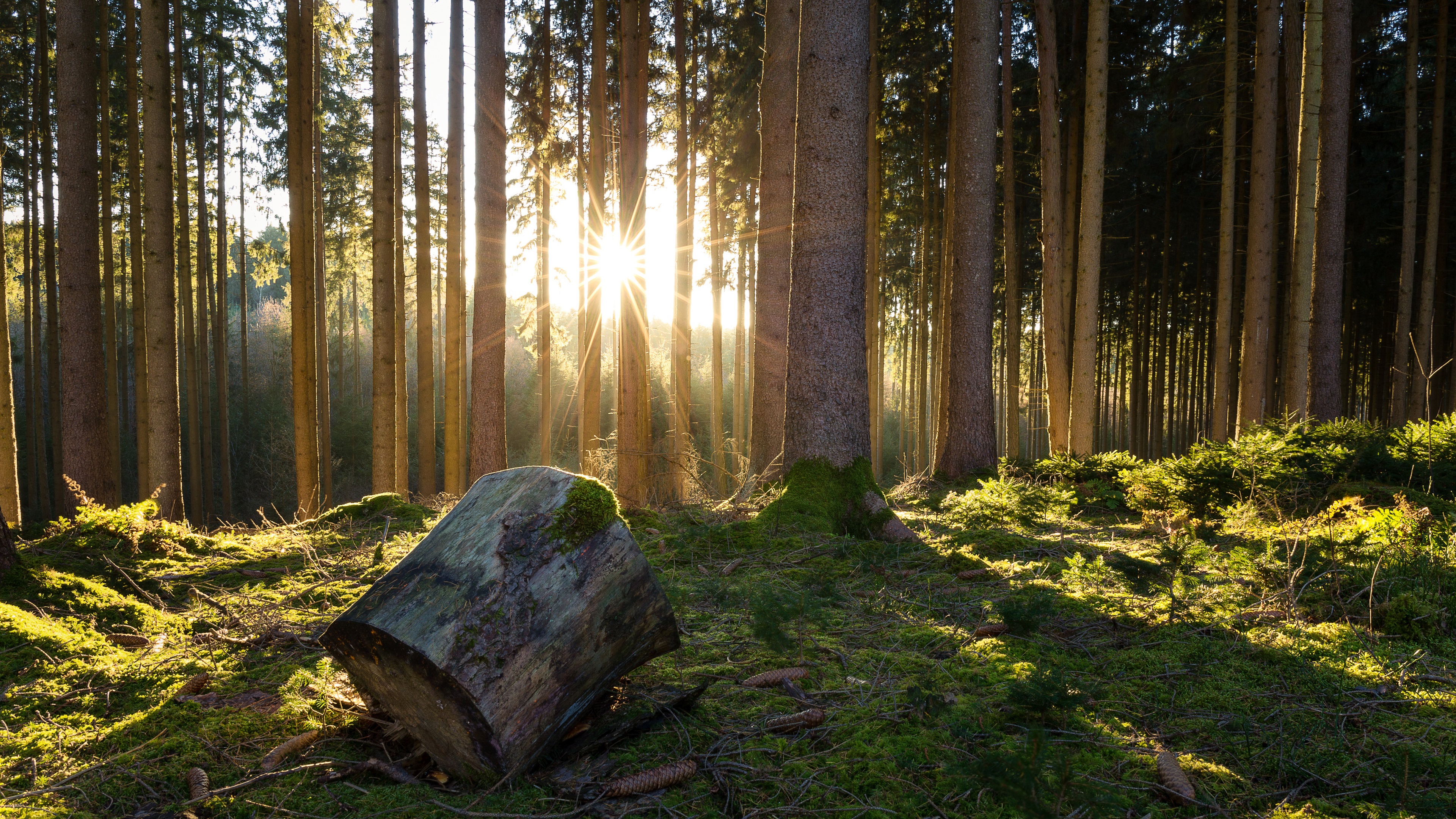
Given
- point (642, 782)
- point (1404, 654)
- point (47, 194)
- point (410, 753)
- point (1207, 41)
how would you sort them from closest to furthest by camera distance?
point (642, 782), point (410, 753), point (1404, 654), point (47, 194), point (1207, 41)

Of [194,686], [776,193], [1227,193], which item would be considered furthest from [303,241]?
[1227,193]

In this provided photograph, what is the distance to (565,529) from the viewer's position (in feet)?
7.84

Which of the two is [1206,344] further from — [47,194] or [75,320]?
[47,194]

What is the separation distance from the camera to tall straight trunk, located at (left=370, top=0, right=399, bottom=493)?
30.5 feet

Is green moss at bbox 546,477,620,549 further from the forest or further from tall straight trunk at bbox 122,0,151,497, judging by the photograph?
tall straight trunk at bbox 122,0,151,497

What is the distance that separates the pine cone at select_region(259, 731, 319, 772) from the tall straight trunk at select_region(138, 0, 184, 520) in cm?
670

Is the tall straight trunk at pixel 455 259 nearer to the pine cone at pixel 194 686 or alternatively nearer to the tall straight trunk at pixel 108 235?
the tall straight trunk at pixel 108 235

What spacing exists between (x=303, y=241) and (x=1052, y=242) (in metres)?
10.8

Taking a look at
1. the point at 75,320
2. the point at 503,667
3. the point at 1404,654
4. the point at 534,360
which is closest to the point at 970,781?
the point at 503,667

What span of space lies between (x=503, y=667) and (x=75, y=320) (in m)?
7.43

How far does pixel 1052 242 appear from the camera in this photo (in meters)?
9.80

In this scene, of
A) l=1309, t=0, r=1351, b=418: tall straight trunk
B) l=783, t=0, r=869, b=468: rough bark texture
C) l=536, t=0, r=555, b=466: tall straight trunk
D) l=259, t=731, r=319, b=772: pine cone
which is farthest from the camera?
l=536, t=0, r=555, b=466: tall straight trunk

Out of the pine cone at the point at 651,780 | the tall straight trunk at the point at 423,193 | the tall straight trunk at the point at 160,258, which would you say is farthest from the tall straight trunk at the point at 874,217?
the tall straight trunk at the point at 160,258

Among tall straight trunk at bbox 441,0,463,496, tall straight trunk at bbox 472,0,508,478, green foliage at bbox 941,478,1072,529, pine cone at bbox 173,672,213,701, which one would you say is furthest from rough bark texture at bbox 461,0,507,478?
green foliage at bbox 941,478,1072,529
